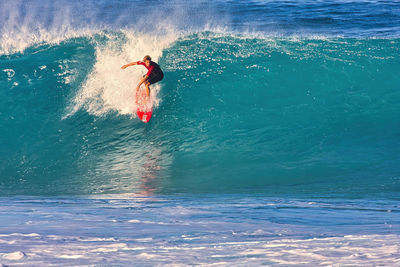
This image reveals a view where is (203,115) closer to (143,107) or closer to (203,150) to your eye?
(143,107)

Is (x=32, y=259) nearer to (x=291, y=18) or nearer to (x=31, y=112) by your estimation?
(x=31, y=112)

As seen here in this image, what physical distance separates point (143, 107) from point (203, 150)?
68.4 inches

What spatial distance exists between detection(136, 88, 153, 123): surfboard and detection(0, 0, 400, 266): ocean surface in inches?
5.3

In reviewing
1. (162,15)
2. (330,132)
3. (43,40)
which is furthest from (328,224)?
(162,15)

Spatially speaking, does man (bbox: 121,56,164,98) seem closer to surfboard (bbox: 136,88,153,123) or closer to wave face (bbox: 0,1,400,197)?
surfboard (bbox: 136,88,153,123)

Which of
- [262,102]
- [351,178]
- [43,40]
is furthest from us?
[43,40]

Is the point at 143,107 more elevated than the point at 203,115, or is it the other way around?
the point at 143,107

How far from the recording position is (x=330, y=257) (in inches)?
97.7

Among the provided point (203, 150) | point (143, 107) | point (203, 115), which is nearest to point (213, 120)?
point (203, 115)

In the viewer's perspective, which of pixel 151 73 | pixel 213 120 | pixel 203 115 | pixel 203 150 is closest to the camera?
pixel 203 150

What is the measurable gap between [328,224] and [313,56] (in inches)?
321

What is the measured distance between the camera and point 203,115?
9.77m

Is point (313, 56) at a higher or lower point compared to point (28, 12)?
lower

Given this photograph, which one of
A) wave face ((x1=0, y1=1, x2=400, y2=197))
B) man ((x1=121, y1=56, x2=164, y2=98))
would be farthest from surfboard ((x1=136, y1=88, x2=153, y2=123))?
man ((x1=121, y1=56, x2=164, y2=98))
